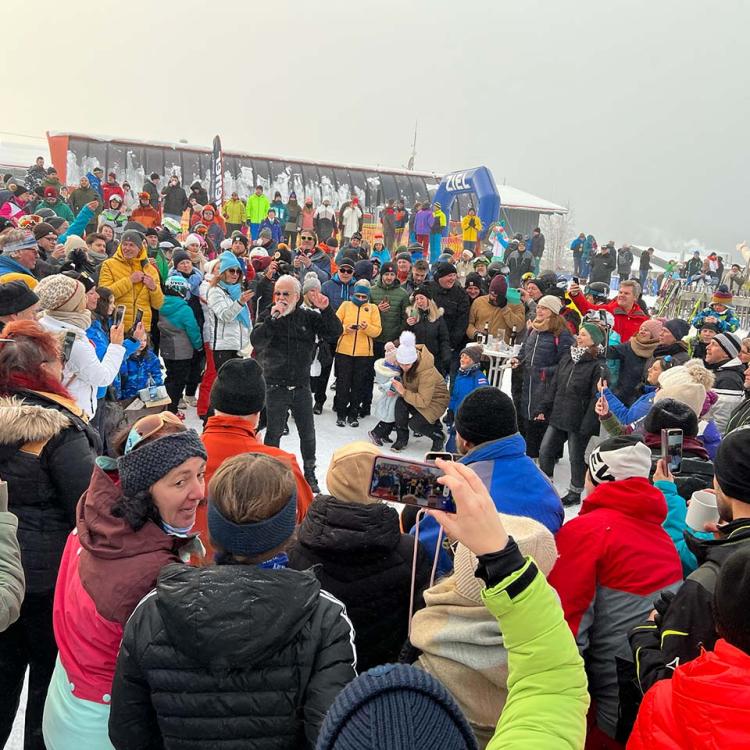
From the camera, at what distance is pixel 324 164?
24.6m

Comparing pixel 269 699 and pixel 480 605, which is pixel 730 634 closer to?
pixel 480 605

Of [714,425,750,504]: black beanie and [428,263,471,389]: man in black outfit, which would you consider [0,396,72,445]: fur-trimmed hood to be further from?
[428,263,471,389]: man in black outfit

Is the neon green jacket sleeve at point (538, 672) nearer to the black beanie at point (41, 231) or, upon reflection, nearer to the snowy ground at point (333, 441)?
the snowy ground at point (333, 441)

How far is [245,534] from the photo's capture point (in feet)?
5.10

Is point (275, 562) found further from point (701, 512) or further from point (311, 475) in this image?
point (311, 475)

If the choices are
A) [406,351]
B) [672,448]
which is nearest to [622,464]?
[672,448]

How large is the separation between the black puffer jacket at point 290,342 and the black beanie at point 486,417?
2.80m

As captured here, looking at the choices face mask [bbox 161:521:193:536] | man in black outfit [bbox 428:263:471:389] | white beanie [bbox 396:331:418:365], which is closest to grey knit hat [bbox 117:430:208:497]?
face mask [bbox 161:521:193:536]

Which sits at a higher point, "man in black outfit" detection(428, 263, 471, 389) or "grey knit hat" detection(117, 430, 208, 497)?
"grey knit hat" detection(117, 430, 208, 497)

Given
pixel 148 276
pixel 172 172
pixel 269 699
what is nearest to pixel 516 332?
pixel 148 276

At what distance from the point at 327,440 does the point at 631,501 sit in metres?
5.04

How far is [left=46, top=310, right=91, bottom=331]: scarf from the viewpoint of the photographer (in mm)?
3885

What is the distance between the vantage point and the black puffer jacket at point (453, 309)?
25.2 feet

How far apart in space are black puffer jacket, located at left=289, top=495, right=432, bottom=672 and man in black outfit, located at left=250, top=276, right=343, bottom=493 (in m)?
3.49
